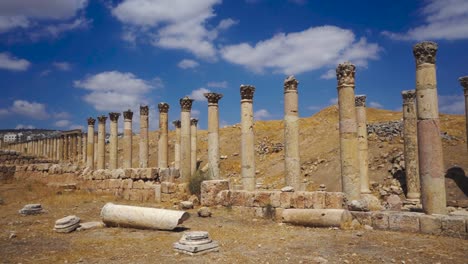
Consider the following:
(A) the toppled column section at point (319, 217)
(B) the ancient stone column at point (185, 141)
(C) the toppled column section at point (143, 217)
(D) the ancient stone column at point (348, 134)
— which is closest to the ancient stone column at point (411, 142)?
(D) the ancient stone column at point (348, 134)

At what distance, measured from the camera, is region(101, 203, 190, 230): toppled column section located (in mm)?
10281

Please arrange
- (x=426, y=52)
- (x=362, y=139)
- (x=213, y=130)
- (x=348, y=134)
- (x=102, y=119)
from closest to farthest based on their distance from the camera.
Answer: (x=426, y=52), (x=348, y=134), (x=362, y=139), (x=213, y=130), (x=102, y=119)

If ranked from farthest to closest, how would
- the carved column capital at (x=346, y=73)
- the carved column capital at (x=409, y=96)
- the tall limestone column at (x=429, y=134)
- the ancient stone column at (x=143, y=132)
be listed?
the ancient stone column at (x=143, y=132) → the carved column capital at (x=409, y=96) → the carved column capital at (x=346, y=73) → the tall limestone column at (x=429, y=134)

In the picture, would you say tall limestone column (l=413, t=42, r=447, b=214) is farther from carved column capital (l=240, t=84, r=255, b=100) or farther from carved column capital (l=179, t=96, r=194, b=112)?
carved column capital (l=179, t=96, r=194, b=112)

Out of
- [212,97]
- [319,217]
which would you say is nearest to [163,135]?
[212,97]

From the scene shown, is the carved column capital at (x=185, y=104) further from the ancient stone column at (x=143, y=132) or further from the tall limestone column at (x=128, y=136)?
the tall limestone column at (x=128, y=136)

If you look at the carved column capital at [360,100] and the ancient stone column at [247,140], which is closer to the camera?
the ancient stone column at [247,140]

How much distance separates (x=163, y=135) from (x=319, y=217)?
1558cm

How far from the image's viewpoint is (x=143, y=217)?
35.2 feet

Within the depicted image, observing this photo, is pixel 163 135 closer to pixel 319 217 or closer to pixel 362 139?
pixel 362 139

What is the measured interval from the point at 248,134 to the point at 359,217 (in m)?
7.42

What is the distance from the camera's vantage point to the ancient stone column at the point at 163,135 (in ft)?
79.8

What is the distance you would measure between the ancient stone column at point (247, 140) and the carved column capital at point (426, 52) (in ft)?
26.4

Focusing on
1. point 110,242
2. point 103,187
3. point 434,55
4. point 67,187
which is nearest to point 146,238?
point 110,242
